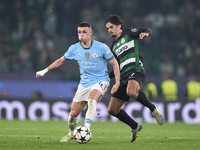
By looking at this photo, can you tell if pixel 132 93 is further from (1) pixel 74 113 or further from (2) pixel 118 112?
(1) pixel 74 113

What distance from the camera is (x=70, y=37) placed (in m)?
17.4

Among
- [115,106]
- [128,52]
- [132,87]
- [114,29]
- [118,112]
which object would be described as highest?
[114,29]

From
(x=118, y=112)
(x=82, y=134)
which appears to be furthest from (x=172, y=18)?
(x=82, y=134)

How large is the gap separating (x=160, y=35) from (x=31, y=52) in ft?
17.4

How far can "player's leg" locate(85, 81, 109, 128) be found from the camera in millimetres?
6647

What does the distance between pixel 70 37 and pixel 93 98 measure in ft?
35.4

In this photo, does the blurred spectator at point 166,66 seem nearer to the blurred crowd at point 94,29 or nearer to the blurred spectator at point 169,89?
the blurred crowd at point 94,29

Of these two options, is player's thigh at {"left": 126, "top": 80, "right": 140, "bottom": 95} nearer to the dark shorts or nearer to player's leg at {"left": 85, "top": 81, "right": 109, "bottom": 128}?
the dark shorts

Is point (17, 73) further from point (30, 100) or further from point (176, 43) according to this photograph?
point (176, 43)

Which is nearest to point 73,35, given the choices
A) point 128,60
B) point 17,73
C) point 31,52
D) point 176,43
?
point 31,52

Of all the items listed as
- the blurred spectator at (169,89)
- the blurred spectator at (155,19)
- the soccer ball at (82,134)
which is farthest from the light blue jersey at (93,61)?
the blurred spectator at (155,19)

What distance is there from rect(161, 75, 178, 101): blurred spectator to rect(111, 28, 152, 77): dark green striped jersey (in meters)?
7.83

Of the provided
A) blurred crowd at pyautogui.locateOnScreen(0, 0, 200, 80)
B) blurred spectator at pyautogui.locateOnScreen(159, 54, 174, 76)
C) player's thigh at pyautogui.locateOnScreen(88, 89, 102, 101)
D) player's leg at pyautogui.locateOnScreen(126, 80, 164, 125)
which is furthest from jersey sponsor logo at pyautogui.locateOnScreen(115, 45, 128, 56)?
blurred spectator at pyautogui.locateOnScreen(159, 54, 174, 76)

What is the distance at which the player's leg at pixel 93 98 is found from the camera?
665 centimetres
